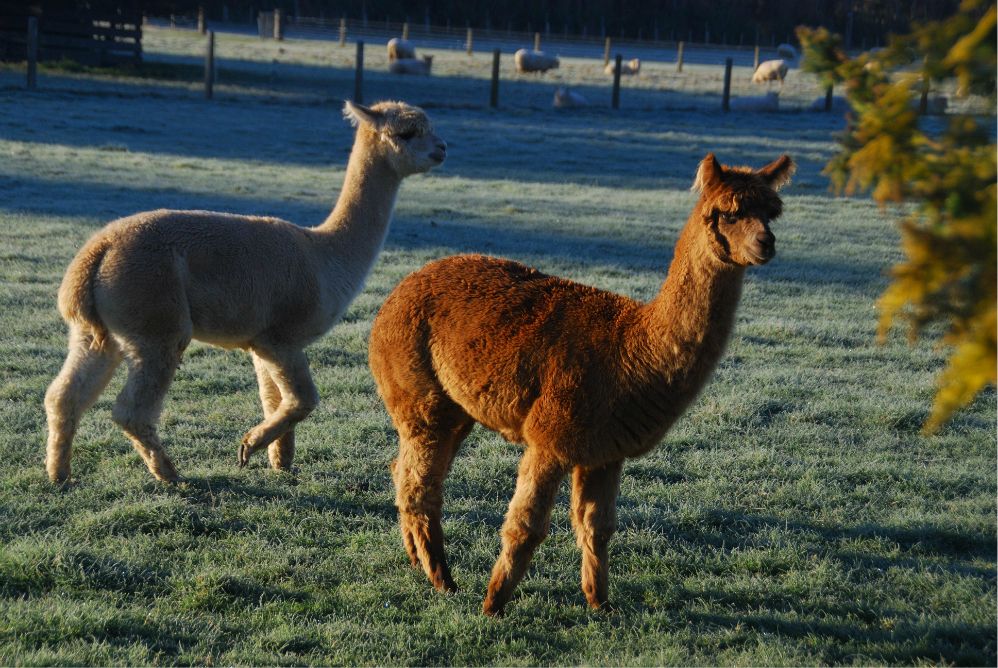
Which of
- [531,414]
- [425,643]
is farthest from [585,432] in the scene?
[425,643]

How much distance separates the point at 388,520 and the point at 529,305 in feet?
5.08

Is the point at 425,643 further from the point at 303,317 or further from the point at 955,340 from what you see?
the point at 955,340

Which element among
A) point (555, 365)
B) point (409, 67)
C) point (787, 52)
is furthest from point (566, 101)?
point (787, 52)

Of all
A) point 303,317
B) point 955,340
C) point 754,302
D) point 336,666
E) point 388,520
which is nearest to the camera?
point 955,340

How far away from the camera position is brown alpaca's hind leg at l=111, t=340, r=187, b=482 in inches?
215

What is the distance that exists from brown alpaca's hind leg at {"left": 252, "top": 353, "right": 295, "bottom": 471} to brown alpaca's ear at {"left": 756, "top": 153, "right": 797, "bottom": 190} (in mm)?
3044

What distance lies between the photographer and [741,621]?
178 inches

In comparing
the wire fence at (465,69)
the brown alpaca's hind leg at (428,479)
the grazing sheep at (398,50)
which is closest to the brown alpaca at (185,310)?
the brown alpaca's hind leg at (428,479)

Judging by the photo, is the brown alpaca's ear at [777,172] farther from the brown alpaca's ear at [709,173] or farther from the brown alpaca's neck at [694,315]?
the brown alpaca's neck at [694,315]

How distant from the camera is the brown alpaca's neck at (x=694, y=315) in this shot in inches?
160

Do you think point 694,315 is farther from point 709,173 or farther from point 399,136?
point 399,136

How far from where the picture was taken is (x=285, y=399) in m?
5.84

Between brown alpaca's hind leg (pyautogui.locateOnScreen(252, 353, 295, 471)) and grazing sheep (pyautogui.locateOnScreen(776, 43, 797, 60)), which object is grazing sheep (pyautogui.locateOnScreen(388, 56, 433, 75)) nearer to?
grazing sheep (pyautogui.locateOnScreen(776, 43, 797, 60))

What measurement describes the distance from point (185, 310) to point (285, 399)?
28.9 inches
